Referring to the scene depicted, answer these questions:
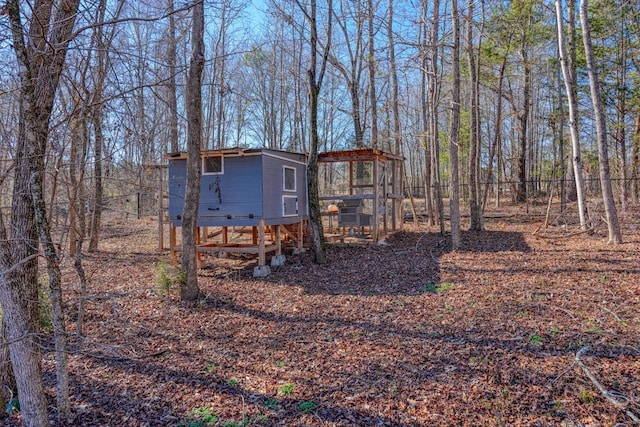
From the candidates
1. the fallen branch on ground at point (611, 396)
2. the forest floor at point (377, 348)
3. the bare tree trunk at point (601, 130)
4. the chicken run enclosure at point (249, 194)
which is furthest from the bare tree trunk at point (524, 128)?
the fallen branch on ground at point (611, 396)

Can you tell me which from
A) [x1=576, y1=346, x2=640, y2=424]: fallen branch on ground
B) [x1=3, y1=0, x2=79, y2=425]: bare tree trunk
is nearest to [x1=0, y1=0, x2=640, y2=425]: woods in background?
[x1=3, y1=0, x2=79, y2=425]: bare tree trunk

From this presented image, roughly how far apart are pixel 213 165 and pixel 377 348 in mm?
6176

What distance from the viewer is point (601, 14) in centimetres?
1423

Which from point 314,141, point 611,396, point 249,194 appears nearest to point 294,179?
point 314,141

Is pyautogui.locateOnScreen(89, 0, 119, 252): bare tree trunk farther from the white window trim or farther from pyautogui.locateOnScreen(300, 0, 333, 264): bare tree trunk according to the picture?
the white window trim

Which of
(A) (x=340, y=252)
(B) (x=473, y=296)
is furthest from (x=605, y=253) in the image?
(A) (x=340, y=252)

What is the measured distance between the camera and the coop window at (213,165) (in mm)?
8844

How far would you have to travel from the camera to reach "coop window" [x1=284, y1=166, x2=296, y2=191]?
9.84 metres

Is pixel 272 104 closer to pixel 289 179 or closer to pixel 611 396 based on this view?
pixel 289 179

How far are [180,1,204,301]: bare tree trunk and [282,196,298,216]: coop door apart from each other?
3.45 m

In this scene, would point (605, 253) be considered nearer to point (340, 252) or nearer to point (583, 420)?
point (340, 252)

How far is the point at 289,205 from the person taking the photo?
32.9ft

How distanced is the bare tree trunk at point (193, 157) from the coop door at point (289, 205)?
3.45 metres

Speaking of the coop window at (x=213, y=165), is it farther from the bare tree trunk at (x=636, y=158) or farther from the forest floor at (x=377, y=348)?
the bare tree trunk at (x=636, y=158)
